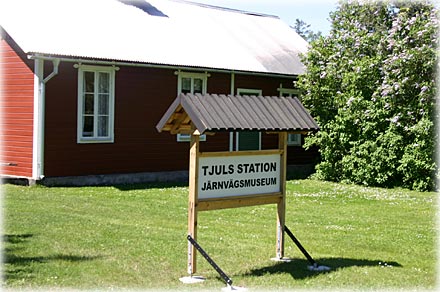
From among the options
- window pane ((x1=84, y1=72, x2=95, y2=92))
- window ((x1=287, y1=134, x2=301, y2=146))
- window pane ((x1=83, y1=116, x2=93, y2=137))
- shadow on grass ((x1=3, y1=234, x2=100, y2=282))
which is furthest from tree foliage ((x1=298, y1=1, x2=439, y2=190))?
shadow on grass ((x1=3, y1=234, x2=100, y2=282))

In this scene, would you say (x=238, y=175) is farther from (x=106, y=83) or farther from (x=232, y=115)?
(x=106, y=83)

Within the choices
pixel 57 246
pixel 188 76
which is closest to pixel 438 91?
pixel 188 76

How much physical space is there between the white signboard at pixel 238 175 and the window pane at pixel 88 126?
31.5 feet

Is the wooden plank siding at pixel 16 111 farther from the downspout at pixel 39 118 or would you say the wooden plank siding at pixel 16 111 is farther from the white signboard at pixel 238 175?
the white signboard at pixel 238 175

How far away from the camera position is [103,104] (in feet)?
59.4

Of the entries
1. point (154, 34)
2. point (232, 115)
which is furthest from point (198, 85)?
point (232, 115)

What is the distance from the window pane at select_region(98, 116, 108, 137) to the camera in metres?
18.1

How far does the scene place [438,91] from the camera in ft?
61.1

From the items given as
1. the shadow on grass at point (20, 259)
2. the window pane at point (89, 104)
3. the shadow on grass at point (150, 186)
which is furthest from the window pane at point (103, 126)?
the shadow on grass at point (20, 259)

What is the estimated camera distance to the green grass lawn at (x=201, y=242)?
7973mm

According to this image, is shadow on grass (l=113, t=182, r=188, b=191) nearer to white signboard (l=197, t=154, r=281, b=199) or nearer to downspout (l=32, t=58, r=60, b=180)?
downspout (l=32, t=58, r=60, b=180)

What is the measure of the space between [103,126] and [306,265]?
10.4 meters

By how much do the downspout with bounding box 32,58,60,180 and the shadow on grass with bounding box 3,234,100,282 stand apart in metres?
7.03

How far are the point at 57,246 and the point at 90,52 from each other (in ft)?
29.5
